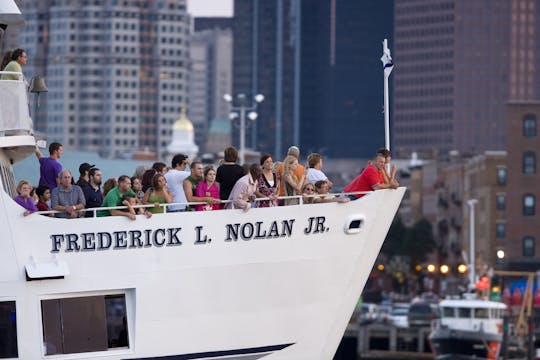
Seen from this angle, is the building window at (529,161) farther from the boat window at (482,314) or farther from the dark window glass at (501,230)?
the boat window at (482,314)

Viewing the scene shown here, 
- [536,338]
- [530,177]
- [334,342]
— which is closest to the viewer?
[334,342]

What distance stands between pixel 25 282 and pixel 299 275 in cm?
342

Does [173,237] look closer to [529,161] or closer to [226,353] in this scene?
[226,353]

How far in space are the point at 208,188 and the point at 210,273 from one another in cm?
117

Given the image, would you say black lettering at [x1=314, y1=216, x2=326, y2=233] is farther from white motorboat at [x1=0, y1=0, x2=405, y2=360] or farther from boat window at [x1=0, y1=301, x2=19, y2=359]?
boat window at [x1=0, y1=301, x2=19, y2=359]

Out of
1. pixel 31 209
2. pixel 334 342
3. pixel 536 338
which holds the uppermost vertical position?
pixel 31 209

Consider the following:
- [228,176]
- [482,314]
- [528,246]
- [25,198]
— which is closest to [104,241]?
[25,198]

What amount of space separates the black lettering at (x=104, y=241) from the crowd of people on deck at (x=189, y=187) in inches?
11.2

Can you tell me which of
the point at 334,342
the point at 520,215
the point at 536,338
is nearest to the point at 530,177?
the point at 520,215

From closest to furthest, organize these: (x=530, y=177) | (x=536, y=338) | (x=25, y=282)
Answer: (x=25, y=282) < (x=536, y=338) < (x=530, y=177)

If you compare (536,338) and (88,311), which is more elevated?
(88,311)

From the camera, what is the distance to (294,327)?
25266 millimetres

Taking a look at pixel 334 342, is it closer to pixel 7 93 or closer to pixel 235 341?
pixel 235 341

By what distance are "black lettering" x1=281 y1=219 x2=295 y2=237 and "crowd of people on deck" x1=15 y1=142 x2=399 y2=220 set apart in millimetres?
292
